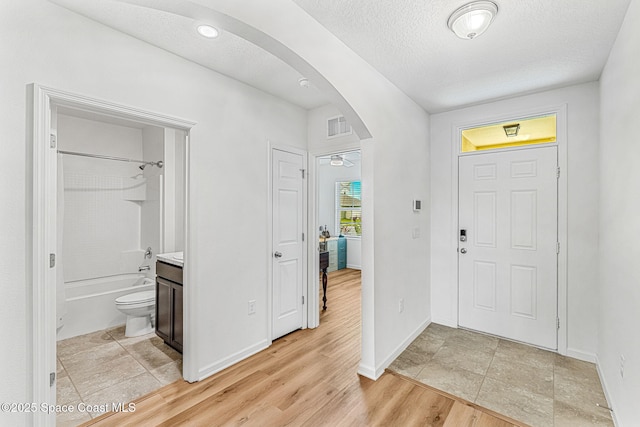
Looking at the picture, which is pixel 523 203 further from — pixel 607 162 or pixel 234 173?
pixel 234 173

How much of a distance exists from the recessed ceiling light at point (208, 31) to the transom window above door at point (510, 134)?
281cm

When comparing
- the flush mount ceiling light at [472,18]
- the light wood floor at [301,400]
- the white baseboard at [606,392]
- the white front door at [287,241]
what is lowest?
Answer: the light wood floor at [301,400]

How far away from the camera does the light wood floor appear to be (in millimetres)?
1903

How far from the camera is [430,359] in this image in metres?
2.68

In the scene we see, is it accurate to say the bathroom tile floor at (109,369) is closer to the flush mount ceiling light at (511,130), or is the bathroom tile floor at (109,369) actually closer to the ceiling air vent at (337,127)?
the ceiling air vent at (337,127)

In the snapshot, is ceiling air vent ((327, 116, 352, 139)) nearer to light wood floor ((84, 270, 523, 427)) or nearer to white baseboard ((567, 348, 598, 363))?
light wood floor ((84, 270, 523, 427))

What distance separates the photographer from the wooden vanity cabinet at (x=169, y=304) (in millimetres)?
2646

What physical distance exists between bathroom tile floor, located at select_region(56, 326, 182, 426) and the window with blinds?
15.6ft

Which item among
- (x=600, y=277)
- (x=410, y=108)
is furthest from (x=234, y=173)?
(x=600, y=277)

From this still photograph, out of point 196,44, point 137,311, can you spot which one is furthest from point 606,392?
point 137,311

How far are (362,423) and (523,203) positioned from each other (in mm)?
2623

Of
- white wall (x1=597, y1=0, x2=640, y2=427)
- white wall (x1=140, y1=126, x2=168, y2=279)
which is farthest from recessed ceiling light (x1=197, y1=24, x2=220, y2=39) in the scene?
white wall (x1=597, y1=0, x2=640, y2=427)

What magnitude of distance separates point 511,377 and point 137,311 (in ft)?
12.1

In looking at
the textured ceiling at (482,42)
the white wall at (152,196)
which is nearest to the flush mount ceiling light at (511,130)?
the textured ceiling at (482,42)
